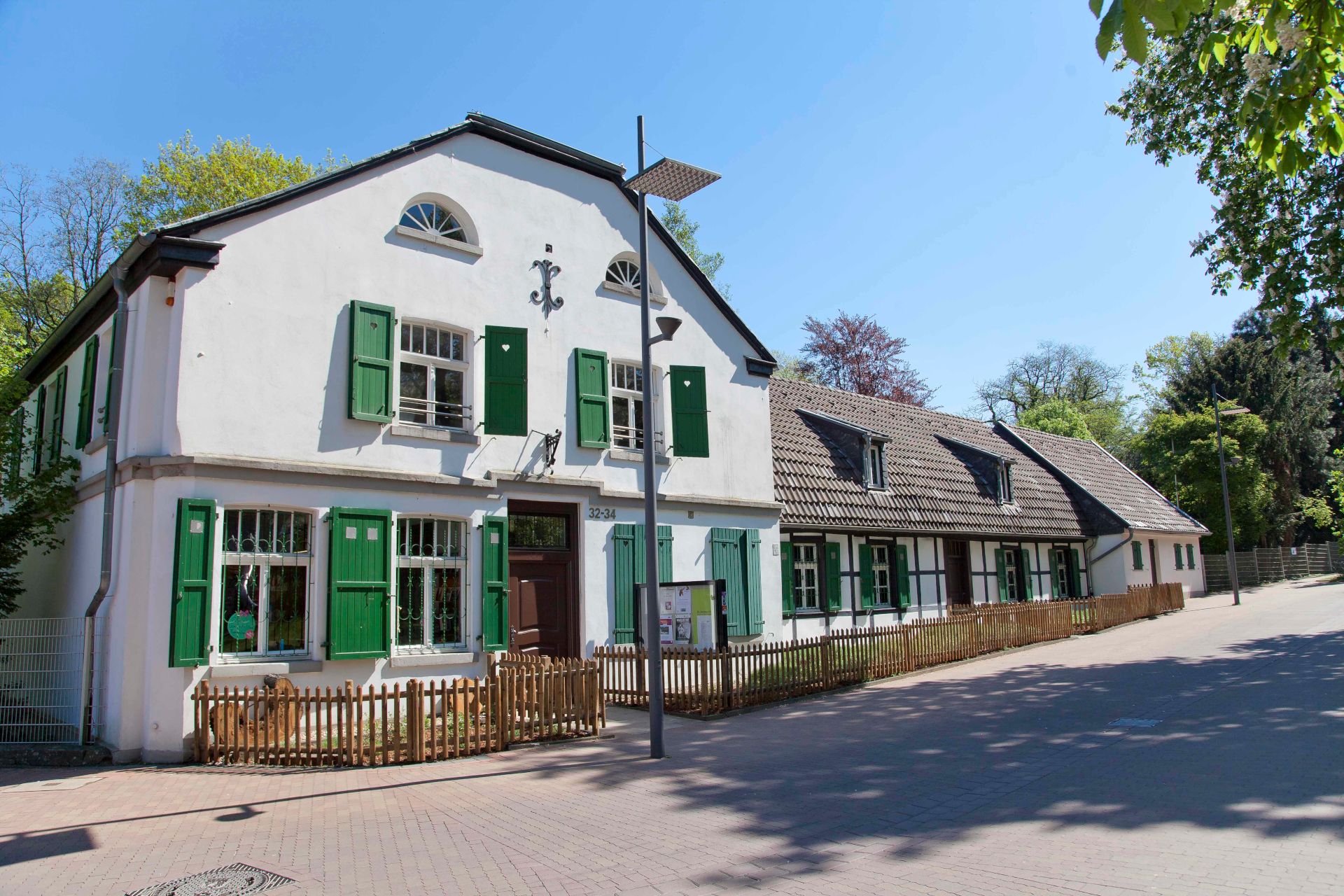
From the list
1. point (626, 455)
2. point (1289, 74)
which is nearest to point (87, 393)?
point (626, 455)

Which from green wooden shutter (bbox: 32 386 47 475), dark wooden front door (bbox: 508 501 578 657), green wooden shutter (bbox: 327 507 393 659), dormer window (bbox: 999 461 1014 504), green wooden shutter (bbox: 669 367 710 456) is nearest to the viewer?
green wooden shutter (bbox: 327 507 393 659)

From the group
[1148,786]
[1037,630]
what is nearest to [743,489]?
[1037,630]

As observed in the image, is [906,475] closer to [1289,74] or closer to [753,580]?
[753,580]

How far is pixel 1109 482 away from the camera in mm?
33375

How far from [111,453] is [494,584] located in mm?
5226

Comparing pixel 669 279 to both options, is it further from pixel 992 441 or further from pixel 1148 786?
pixel 992 441

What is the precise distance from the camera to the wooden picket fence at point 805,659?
12727 millimetres

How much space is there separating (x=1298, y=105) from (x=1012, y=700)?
10.2 m

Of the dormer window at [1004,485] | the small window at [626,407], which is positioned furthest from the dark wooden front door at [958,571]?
the small window at [626,407]

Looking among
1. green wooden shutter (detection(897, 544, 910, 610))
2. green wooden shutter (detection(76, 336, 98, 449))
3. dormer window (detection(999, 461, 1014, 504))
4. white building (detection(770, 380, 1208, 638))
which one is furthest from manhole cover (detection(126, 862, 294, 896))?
dormer window (detection(999, 461, 1014, 504))

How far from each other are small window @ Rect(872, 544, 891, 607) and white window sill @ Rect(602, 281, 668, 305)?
8584 millimetres

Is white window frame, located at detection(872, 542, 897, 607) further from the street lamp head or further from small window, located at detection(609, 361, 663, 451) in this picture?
the street lamp head

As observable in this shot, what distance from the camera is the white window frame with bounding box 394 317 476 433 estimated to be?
12984 millimetres

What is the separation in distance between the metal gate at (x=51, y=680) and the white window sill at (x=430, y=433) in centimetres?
429
